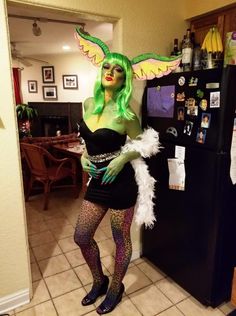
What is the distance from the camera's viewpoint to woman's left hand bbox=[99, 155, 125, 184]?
1437mm

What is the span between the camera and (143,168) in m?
1.59

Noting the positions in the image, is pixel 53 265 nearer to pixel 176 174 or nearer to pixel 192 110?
pixel 176 174

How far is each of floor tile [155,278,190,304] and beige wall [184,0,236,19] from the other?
202 cm

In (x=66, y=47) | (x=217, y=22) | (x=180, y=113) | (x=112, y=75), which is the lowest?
(x=180, y=113)

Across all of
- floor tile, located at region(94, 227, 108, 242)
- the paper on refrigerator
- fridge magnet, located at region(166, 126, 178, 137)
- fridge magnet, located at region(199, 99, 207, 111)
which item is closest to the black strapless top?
fridge magnet, located at region(166, 126, 178, 137)

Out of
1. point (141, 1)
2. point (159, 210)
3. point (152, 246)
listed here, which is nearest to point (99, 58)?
point (141, 1)

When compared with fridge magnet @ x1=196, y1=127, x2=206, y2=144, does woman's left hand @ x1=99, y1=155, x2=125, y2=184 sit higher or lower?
lower

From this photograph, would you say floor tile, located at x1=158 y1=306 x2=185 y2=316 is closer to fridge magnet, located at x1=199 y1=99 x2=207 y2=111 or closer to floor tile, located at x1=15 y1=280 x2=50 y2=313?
floor tile, located at x1=15 y1=280 x2=50 y2=313

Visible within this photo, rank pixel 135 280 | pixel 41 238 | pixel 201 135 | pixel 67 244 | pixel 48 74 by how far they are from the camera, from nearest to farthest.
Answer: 1. pixel 201 135
2. pixel 135 280
3. pixel 67 244
4. pixel 41 238
5. pixel 48 74

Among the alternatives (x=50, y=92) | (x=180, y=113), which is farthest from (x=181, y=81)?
(x=50, y=92)

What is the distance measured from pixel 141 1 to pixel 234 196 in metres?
1.48

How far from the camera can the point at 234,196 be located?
1.55 m

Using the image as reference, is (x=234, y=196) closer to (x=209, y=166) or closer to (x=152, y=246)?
(x=209, y=166)

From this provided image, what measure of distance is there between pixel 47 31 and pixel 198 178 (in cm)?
357
